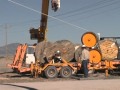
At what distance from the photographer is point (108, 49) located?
29219 millimetres

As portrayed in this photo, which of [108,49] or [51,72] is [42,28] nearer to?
[108,49]

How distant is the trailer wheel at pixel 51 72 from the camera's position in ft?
88.7

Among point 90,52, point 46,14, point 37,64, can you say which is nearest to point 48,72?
point 37,64

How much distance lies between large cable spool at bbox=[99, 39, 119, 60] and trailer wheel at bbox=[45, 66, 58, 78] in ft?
12.8

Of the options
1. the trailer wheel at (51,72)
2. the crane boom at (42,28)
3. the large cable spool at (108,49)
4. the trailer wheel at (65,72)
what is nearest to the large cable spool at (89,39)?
the large cable spool at (108,49)

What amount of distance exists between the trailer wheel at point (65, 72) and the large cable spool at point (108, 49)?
9.88ft

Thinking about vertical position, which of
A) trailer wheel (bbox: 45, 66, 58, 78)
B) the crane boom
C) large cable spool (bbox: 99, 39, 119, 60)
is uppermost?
the crane boom

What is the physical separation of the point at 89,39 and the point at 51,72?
13.6 feet

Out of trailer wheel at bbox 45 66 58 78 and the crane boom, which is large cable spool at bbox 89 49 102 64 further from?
the crane boom

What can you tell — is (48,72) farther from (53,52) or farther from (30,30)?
(30,30)

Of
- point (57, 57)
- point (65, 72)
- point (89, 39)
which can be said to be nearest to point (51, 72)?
point (65, 72)

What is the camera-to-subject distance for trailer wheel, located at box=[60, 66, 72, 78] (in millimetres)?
27266

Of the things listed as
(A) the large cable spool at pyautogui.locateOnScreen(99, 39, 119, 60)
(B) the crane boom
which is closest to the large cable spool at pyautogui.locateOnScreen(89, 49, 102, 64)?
(A) the large cable spool at pyautogui.locateOnScreen(99, 39, 119, 60)

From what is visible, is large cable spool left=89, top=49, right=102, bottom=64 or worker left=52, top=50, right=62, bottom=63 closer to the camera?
worker left=52, top=50, right=62, bottom=63
